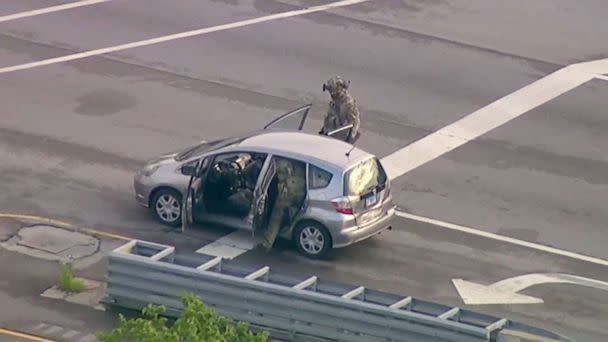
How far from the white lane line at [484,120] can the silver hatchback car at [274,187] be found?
2.92 meters

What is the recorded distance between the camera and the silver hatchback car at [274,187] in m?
21.2

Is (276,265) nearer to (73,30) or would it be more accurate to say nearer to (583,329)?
(583,329)

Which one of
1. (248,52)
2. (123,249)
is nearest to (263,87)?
(248,52)

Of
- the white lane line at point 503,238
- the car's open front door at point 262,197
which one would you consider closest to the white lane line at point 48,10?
the white lane line at point 503,238

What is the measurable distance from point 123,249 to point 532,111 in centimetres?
1022

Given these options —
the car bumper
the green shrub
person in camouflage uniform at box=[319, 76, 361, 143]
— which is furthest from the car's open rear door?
the green shrub

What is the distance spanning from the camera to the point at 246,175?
855 inches

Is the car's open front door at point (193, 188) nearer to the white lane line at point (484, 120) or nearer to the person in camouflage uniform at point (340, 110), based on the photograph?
the person in camouflage uniform at point (340, 110)

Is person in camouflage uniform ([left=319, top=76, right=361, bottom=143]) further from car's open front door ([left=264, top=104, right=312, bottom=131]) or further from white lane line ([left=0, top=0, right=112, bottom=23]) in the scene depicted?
white lane line ([left=0, top=0, right=112, bottom=23])

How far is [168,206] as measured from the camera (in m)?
22.2

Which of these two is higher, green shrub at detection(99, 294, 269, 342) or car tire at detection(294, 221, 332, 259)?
green shrub at detection(99, 294, 269, 342)

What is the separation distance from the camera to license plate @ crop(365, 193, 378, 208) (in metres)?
21.4

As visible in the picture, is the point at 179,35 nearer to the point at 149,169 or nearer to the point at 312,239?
the point at 149,169

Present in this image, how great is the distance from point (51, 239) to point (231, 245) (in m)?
2.41
